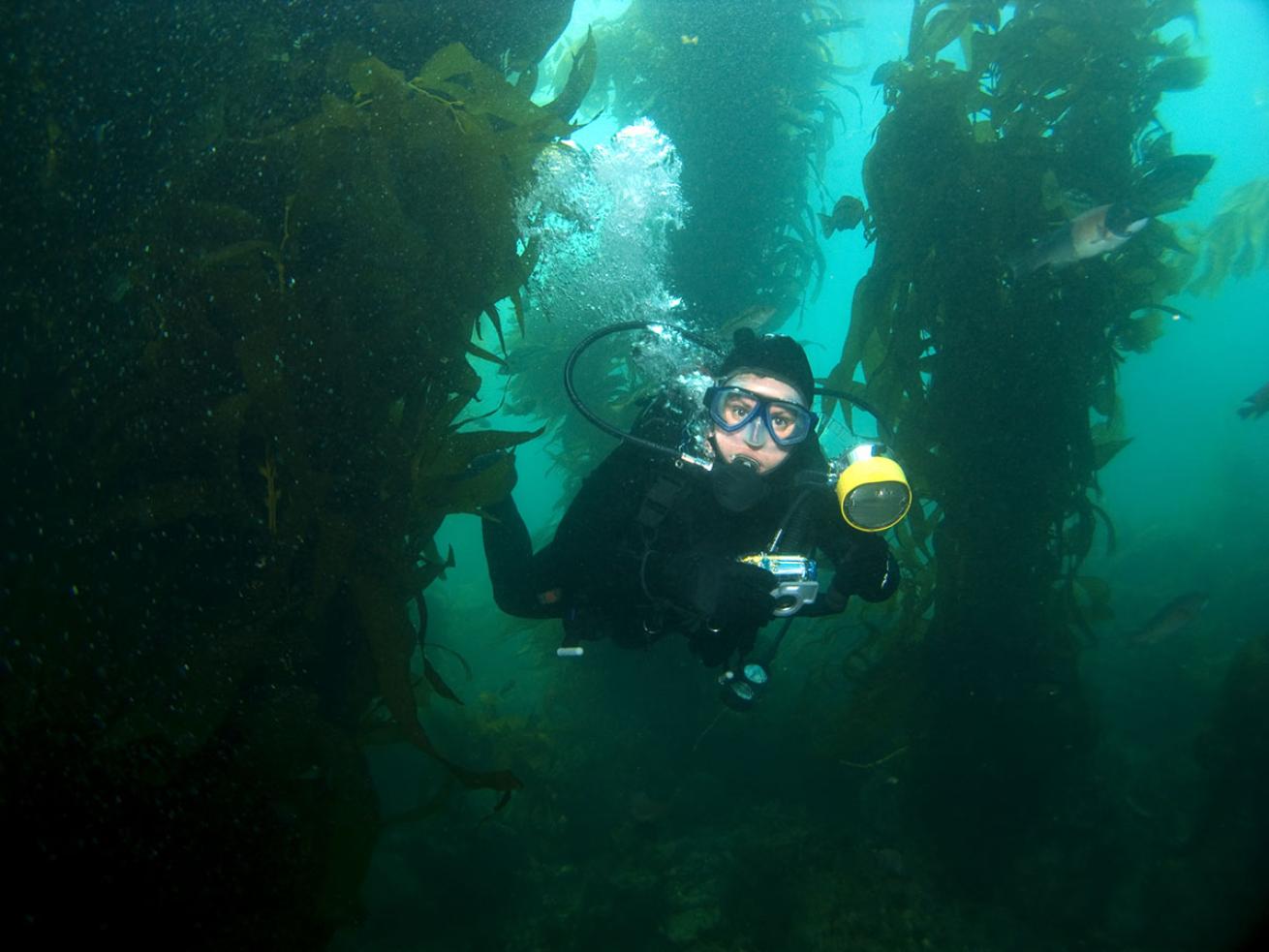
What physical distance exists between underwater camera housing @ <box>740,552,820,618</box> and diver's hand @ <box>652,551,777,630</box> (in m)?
0.06

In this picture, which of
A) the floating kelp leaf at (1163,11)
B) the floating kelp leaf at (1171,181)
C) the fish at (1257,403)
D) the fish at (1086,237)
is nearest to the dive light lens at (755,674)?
the fish at (1086,237)

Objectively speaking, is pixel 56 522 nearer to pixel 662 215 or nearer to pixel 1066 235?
pixel 1066 235

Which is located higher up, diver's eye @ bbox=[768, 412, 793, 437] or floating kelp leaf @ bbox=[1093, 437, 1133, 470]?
floating kelp leaf @ bbox=[1093, 437, 1133, 470]

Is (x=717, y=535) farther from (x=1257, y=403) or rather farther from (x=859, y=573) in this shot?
(x=1257, y=403)

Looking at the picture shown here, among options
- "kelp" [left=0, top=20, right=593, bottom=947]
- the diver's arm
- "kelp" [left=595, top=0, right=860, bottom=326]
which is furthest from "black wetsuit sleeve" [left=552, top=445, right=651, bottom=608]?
"kelp" [left=595, top=0, right=860, bottom=326]

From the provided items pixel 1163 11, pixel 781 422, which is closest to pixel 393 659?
pixel 781 422

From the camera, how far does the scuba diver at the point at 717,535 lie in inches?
127

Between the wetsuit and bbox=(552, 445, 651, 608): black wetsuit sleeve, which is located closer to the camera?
the wetsuit

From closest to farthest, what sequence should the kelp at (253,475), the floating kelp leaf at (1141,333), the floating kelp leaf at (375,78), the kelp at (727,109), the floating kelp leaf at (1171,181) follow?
the kelp at (253,475), the floating kelp leaf at (375,78), the floating kelp leaf at (1171,181), the floating kelp leaf at (1141,333), the kelp at (727,109)

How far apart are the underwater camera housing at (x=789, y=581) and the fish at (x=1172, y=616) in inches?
310

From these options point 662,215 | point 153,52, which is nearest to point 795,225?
point 662,215

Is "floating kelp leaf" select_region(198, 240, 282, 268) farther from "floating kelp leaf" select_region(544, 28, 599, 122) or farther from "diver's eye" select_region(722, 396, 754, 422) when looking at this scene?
"diver's eye" select_region(722, 396, 754, 422)

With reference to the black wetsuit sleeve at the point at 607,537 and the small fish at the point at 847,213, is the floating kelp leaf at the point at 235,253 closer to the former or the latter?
the black wetsuit sleeve at the point at 607,537

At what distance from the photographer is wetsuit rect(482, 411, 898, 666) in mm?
3283
